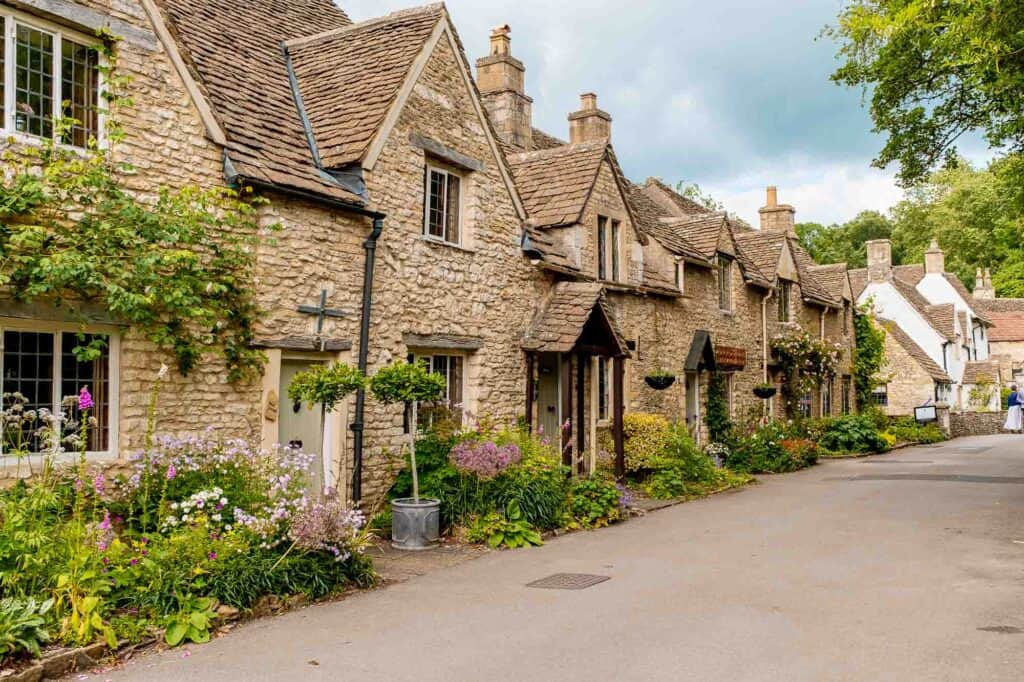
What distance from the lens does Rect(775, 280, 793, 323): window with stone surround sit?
98.5 ft

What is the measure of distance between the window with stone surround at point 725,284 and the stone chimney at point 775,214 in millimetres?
10745

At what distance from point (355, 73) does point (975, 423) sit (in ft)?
135

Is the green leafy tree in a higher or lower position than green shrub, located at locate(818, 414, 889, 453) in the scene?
higher

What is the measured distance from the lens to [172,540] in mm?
8188

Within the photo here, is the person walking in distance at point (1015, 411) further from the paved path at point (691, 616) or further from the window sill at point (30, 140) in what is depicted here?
the window sill at point (30, 140)

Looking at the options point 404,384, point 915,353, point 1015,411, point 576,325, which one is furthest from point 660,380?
point 915,353

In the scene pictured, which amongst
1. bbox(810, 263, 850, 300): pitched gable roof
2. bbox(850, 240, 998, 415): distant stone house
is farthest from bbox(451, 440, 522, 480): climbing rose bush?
bbox(850, 240, 998, 415): distant stone house

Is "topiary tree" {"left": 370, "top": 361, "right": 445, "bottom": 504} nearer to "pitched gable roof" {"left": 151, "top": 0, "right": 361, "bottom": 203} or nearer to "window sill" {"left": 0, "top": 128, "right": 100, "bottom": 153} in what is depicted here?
"pitched gable roof" {"left": 151, "top": 0, "right": 361, "bottom": 203}

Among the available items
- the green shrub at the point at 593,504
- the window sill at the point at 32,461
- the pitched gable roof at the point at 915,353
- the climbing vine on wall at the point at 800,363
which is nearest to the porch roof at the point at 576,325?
the green shrub at the point at 593,504

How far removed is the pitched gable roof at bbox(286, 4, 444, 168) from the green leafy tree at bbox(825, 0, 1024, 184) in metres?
7.17

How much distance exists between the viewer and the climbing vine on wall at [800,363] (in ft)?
94.9

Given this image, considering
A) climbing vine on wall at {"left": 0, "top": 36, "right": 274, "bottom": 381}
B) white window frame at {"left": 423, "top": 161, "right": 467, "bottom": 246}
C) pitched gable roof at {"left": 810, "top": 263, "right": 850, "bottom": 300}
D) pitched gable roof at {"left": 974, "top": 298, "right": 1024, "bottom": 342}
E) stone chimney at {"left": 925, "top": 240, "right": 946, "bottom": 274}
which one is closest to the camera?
A: climbing vine on wall at {"left": 0, "top": 36, "right": 274, "bottom": 381}

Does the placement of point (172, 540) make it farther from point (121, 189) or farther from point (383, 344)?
point (383, 344)

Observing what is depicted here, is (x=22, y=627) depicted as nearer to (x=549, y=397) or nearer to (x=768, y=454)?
(x=549, y=397)
